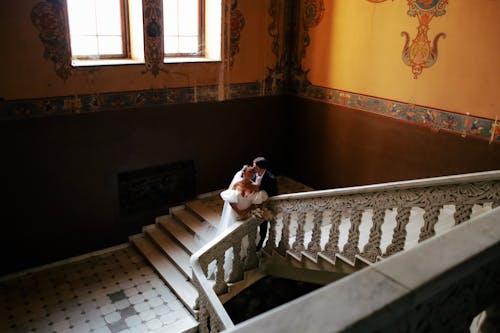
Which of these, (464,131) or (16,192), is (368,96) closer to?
(464,131)

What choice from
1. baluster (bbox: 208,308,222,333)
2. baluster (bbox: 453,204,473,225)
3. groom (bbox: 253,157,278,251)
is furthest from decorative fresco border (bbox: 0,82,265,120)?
baluster (bbox: 453,204,473,225)

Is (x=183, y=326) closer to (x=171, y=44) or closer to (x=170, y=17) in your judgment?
(x=171, y=44)

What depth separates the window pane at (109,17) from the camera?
314 inches

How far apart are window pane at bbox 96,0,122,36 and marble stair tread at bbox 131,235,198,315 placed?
423 centimetres

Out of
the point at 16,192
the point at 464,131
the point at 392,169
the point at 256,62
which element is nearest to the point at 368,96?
the point at 392,169

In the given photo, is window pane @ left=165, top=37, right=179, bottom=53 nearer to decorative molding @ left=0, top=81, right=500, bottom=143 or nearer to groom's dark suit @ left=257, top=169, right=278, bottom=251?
decorative molding @ left=0, top=81, right=500, bottom=143

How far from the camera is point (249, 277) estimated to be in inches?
262

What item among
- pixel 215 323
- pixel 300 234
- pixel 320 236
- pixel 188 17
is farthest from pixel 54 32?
pixel 320 236

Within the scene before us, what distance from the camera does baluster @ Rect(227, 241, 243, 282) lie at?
6.42 m

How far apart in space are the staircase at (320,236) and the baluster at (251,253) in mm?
16

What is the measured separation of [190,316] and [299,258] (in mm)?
2227

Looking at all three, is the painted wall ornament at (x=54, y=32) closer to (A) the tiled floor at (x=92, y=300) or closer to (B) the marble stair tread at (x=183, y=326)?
(A) the tiled floor at (x=92, y=300)

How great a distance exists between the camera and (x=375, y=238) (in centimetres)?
499

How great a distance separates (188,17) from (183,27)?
0.79ft
